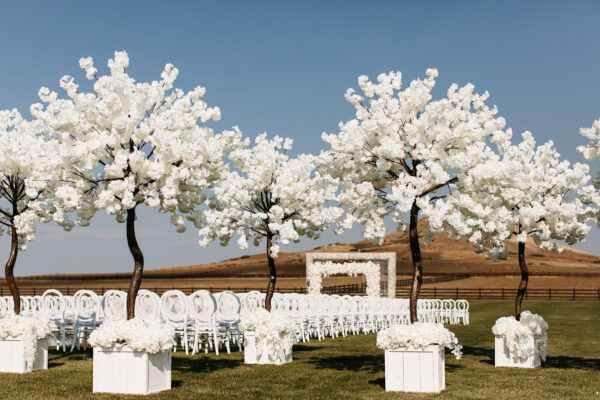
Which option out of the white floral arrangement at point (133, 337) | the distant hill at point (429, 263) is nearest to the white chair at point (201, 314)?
the white floral arrangement at point (133, 337)

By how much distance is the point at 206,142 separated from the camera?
11.6 m

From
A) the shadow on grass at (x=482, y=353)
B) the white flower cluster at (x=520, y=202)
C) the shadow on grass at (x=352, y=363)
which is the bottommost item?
the shadow on grass at (x=482, y=353)

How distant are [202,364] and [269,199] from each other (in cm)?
452

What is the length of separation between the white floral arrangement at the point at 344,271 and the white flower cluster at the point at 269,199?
61.6 feet

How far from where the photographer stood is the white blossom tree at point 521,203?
10828 millimetres

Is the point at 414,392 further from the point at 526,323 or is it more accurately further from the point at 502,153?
the point at 502,153

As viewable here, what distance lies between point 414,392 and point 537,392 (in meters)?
1.83

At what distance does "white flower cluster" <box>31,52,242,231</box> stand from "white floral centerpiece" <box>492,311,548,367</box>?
19.2ft

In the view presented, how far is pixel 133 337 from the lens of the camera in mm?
9477

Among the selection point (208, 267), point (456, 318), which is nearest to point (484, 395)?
point (456, 318)

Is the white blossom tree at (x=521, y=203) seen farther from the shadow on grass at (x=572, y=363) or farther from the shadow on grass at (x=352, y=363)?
the shadow on grass at (x=352, y=363)

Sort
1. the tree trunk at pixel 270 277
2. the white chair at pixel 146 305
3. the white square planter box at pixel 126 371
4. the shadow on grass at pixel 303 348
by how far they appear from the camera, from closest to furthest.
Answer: the white square planter box at pixel 126 371, the white chair at pixel 146 305, the tree trunk at pixel 270 277, the shadow on grass at pixel 303 348

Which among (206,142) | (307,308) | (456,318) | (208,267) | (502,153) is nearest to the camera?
(206,142)

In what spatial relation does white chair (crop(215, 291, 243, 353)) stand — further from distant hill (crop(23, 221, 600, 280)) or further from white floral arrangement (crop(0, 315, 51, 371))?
distant hill (crop(23, 221, 600, 280))
